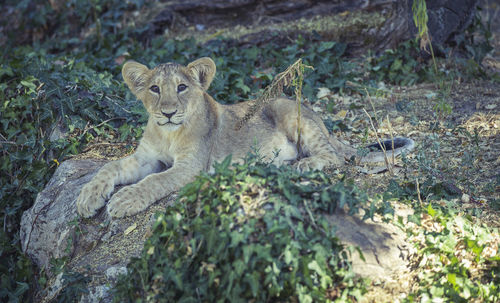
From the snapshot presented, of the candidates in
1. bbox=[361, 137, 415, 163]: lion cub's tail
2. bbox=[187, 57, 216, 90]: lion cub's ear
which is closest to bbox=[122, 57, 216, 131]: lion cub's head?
bbox=[187, 57, 216, 90]: lion cub's ear

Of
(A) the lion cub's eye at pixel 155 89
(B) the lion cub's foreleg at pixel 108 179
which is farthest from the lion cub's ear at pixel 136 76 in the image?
(B) the lion cub's foreleg at pixel 108 179

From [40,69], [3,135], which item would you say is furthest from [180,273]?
[40,69]

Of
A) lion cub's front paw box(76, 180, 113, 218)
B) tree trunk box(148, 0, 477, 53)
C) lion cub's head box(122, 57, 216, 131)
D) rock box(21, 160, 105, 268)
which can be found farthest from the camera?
tree trunk box(148, 0, 477, 53)

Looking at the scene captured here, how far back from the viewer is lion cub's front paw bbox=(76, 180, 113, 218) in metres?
5.43

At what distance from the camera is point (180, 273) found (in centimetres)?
367

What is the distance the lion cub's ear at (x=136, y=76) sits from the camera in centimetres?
588

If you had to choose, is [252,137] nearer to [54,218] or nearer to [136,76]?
[136,76]

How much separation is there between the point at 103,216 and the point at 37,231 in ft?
2.98

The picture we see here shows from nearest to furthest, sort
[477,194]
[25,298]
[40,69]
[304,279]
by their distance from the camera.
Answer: [304,279] → [477,194] → [25,298] → [40,69]

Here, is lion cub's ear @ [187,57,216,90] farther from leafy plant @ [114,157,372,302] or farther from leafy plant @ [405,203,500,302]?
leafy plant @ [405,203,500,302]

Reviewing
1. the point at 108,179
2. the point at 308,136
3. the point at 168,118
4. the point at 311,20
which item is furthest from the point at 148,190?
the point at 311,20

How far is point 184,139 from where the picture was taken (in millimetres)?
5926

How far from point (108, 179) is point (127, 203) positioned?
506 millimetres

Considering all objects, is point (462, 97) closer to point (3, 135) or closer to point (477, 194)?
point (477, 194)
